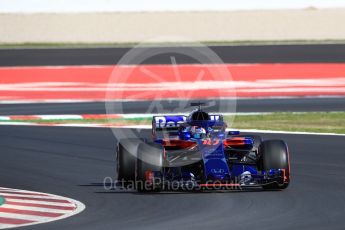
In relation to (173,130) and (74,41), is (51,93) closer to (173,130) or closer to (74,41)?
(173,130)

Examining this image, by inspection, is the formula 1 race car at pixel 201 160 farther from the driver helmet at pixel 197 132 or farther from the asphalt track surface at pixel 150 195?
the asphalt track surface at pixel 150 195

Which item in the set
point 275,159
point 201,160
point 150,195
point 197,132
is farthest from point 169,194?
point 275,159

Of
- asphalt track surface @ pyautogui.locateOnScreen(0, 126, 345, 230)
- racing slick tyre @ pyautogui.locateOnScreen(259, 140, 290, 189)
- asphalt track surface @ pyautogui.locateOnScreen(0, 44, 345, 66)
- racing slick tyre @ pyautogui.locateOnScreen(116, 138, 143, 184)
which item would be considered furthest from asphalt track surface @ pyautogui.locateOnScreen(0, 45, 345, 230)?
asphalt track surface @ pyautogui.locateOnScreen(0, 44, 345, 66)

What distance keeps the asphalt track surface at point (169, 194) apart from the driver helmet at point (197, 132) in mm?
1097

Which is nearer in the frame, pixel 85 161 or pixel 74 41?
pixel 85 161

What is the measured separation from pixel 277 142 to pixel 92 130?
31.2 ft

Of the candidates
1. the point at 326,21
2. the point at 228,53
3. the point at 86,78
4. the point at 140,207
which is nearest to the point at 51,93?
the point at 86,78

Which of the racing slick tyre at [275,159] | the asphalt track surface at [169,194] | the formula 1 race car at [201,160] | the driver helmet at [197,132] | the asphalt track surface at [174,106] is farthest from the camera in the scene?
the asphalt track surface at [174,106]

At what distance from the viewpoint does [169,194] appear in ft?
46.9

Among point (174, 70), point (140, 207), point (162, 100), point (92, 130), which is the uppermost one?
point (174, 70)

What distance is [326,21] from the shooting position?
52469mm

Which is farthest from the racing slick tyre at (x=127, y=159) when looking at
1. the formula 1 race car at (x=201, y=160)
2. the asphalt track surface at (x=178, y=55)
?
the asphalt track surface at (x=178, y=55)

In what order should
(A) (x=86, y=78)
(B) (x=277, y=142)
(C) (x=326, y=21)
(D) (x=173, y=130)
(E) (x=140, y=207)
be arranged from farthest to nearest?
(C) (x=326, y=21), (A) (x=86, y=78), (D) (x=173, y=130), (B) (x=277, y=142), (E) (x=140, y=207)

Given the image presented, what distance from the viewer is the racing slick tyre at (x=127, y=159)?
14836 mm
